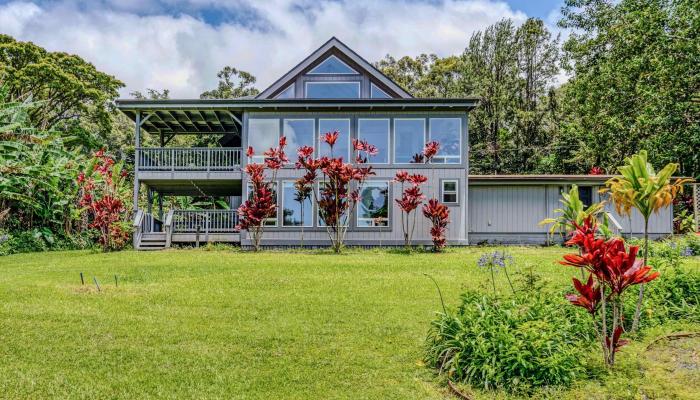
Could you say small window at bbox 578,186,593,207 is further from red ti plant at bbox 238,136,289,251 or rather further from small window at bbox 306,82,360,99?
red ti plant at bbox 238,136,289,251

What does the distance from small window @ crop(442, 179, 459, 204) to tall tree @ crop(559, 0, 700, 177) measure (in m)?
6.93

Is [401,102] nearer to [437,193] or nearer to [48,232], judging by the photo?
[437,193]

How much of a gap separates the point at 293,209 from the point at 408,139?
4.60 metres

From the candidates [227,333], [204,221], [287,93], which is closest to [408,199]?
[287,93]

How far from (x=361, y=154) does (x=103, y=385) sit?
46.0 feet

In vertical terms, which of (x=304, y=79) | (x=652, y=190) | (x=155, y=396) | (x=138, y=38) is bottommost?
(x=155, y=396)

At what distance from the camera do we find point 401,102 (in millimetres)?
17375

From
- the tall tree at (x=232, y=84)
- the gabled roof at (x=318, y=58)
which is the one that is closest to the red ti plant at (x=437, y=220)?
the gabled roof at (x=318, y=58)

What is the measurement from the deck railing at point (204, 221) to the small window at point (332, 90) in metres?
5.11

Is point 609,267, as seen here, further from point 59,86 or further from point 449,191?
point 59,86

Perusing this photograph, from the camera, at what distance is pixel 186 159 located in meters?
18.4

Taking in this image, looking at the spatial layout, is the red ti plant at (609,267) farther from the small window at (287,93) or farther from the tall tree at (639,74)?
the tall tree at (639,74)

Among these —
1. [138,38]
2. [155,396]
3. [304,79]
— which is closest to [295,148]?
[304,79]

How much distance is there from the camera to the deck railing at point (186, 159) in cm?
1823
